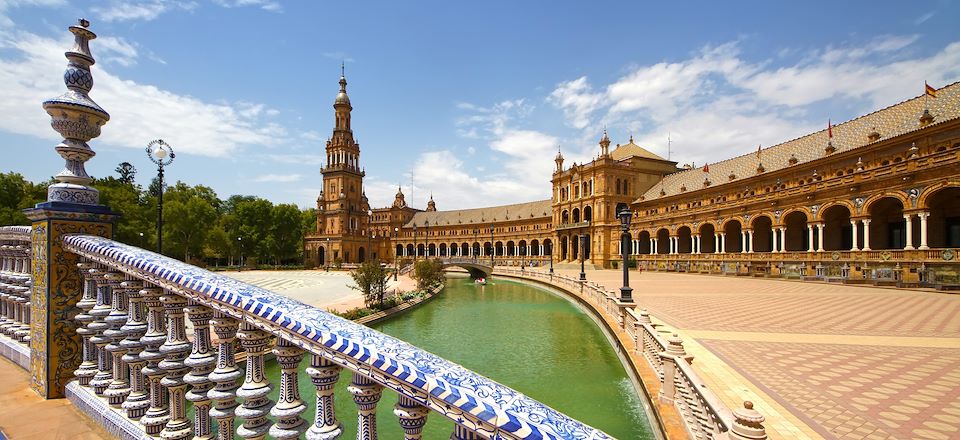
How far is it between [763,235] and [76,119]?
46.7m

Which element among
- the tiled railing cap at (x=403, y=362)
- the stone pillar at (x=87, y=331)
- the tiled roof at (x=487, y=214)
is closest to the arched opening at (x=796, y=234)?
the tiled roof at (x=487, y=214)

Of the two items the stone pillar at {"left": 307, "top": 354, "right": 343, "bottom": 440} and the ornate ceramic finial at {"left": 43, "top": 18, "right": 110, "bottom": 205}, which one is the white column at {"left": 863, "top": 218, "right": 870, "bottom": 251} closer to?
the stone pillar at {"left": 307, "top": 354, "right": 343, "bottom": 440}

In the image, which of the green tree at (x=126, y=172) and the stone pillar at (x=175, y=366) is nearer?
the stone pillar at (x=175, y=366)

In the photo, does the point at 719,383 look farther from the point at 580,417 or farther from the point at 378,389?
the point at 378,389

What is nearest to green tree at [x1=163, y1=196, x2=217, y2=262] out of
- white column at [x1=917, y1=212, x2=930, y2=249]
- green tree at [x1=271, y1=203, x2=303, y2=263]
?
green tree at [x1=271, y1=203, x2=303, y2=263]

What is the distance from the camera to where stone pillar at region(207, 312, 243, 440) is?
217 centimetres

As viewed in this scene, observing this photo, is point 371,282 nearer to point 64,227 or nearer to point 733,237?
point 64,227

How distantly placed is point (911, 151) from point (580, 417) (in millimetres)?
30201

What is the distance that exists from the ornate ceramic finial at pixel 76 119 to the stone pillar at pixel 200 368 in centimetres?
242

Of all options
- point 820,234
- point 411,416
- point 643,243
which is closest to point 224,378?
point 411,416

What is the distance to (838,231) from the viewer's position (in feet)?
104

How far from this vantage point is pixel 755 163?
4112 centimetres

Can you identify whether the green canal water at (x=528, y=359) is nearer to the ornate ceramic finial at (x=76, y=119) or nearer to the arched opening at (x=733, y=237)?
the ornate ceramic finial at (x=76, y=119)

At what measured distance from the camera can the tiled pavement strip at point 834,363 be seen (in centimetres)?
541
